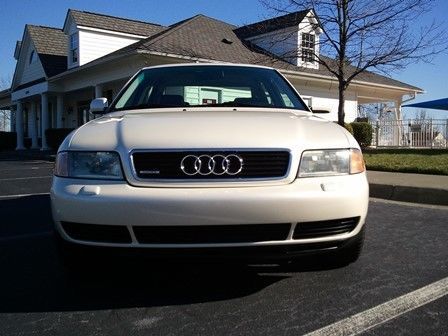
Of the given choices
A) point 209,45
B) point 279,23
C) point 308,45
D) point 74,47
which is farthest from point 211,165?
point 74,47

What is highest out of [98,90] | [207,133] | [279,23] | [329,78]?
[279,23]

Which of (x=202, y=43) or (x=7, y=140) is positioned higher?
(x=202, y=43)

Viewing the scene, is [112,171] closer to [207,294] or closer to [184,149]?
[184,149]

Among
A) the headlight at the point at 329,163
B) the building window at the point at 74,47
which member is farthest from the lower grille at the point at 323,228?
the building window at the point at 74,47

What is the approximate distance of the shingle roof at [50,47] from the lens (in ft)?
76.4

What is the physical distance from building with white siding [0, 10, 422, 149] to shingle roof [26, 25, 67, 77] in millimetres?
44

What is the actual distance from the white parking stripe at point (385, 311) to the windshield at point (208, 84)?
1.81m

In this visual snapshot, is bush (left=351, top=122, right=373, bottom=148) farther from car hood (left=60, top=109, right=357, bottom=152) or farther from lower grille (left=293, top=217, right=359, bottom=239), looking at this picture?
lower grille (left=293, top=217, right=359, bottom=239)

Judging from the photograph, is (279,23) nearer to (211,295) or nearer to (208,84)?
(208,84)

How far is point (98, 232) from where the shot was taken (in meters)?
2.69

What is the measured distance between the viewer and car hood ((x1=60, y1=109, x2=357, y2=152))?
9.05 ft

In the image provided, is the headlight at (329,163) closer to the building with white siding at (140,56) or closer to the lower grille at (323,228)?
the lower grille at (323,228)

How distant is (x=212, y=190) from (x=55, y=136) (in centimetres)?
1931

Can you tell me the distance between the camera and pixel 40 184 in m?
9.12
